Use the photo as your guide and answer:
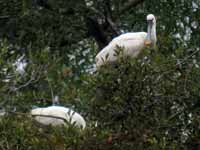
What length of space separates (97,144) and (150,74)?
1.96ft

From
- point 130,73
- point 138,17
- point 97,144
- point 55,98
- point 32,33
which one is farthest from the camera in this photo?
point 138,17

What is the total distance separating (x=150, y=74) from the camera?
4480 millimetres

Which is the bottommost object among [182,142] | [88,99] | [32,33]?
[182,142]

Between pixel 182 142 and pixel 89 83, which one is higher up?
pixel 89 83

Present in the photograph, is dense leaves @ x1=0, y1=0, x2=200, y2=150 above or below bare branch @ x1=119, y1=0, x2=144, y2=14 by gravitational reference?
below

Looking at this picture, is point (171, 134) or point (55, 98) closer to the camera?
point (171, 134)

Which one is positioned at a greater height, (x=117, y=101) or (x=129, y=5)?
(x=129, y=5)

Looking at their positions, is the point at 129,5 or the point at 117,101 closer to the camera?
the point at 117,101

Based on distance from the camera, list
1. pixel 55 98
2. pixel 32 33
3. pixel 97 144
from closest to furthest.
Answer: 1. pixel 97 144
2. pixel 55 98
3. pixel 32 33

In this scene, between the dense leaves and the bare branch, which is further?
the bare branch

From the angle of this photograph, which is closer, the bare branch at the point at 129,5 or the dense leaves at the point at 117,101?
the dense leaves at the point at 117,101

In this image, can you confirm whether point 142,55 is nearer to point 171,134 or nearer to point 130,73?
point 130,73

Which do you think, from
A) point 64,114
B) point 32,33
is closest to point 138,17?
point 32,33

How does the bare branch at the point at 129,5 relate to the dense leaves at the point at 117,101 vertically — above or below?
above
